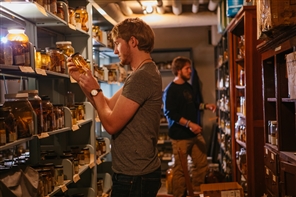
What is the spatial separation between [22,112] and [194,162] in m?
3.22

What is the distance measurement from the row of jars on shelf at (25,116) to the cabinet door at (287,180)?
4.92 ft

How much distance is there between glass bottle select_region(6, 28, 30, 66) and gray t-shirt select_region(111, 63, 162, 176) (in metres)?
0.64

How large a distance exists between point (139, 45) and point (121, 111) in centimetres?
37

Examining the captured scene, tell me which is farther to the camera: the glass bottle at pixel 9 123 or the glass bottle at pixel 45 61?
the glass bottle at pixel 45 61

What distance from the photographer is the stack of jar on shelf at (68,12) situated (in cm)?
294

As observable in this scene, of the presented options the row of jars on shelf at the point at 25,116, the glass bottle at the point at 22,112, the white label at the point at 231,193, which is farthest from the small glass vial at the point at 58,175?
the white label at the point at 231,193

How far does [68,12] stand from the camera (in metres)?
3.36

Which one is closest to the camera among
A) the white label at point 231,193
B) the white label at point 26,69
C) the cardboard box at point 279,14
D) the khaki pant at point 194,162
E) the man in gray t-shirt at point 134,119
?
the man in gray t-shirt at point 134,119

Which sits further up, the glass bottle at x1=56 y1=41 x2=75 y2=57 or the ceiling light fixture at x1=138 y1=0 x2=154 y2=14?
the ceiling light fixture at x1=138 y1=0 x2=154 y2=14

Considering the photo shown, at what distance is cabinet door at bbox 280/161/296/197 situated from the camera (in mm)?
2508

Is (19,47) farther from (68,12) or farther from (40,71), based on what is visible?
(68,12)

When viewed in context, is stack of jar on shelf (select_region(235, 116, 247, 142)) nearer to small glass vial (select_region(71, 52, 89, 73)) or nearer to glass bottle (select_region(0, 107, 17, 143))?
small glass vial (select_region(71, 52, 89, 73))

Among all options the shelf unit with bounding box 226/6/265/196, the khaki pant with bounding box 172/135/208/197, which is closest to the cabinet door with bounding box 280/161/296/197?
the shelf unit with bounding box 226/6/265/196

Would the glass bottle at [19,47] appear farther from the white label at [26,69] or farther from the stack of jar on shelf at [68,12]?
the stack of jar on shelf at [68,12]
